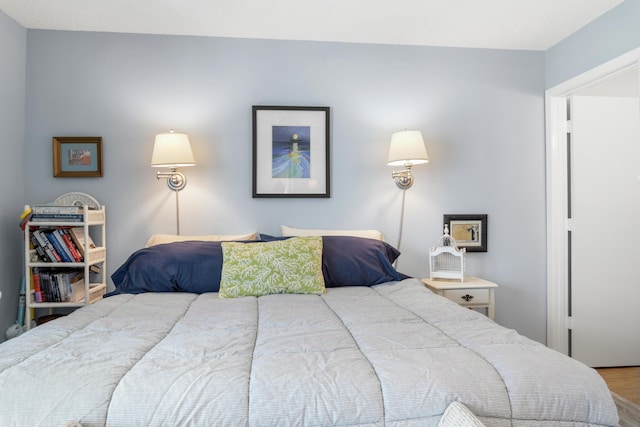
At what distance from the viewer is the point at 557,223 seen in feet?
10.9

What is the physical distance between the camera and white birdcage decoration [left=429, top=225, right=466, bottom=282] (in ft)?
10.0

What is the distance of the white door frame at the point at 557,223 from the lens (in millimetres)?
3316

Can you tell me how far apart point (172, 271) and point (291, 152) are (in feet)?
3.92

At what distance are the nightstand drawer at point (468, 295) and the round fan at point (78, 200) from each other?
95.1 inches

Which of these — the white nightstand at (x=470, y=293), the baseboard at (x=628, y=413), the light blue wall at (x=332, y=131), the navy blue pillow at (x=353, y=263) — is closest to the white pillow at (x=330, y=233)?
the light blue wall at (x=332, y=131)

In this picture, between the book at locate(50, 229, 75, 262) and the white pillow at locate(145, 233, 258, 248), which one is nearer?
the book at locate(50, 229, 75, 262)

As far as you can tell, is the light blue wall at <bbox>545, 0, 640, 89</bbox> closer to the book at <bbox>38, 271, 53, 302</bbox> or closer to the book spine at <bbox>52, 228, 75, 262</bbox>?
the book spine at <bbox>52, 228, 75, 262</bbox>

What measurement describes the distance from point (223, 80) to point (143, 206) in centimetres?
104

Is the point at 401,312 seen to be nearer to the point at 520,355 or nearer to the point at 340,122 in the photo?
the point at 520,355

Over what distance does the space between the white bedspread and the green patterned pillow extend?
0.69 meters

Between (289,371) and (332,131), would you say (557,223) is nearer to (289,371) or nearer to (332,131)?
(332,131)

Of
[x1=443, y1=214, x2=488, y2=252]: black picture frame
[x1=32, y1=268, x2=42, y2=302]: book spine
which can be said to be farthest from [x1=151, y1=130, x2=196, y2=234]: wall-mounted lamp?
[x1=443, y1=214, x2=488, y2=252]: black picture frame

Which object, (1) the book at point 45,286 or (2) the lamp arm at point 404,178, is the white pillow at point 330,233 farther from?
(1) the book at point 45,286

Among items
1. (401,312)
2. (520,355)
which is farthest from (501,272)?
(520,355)
